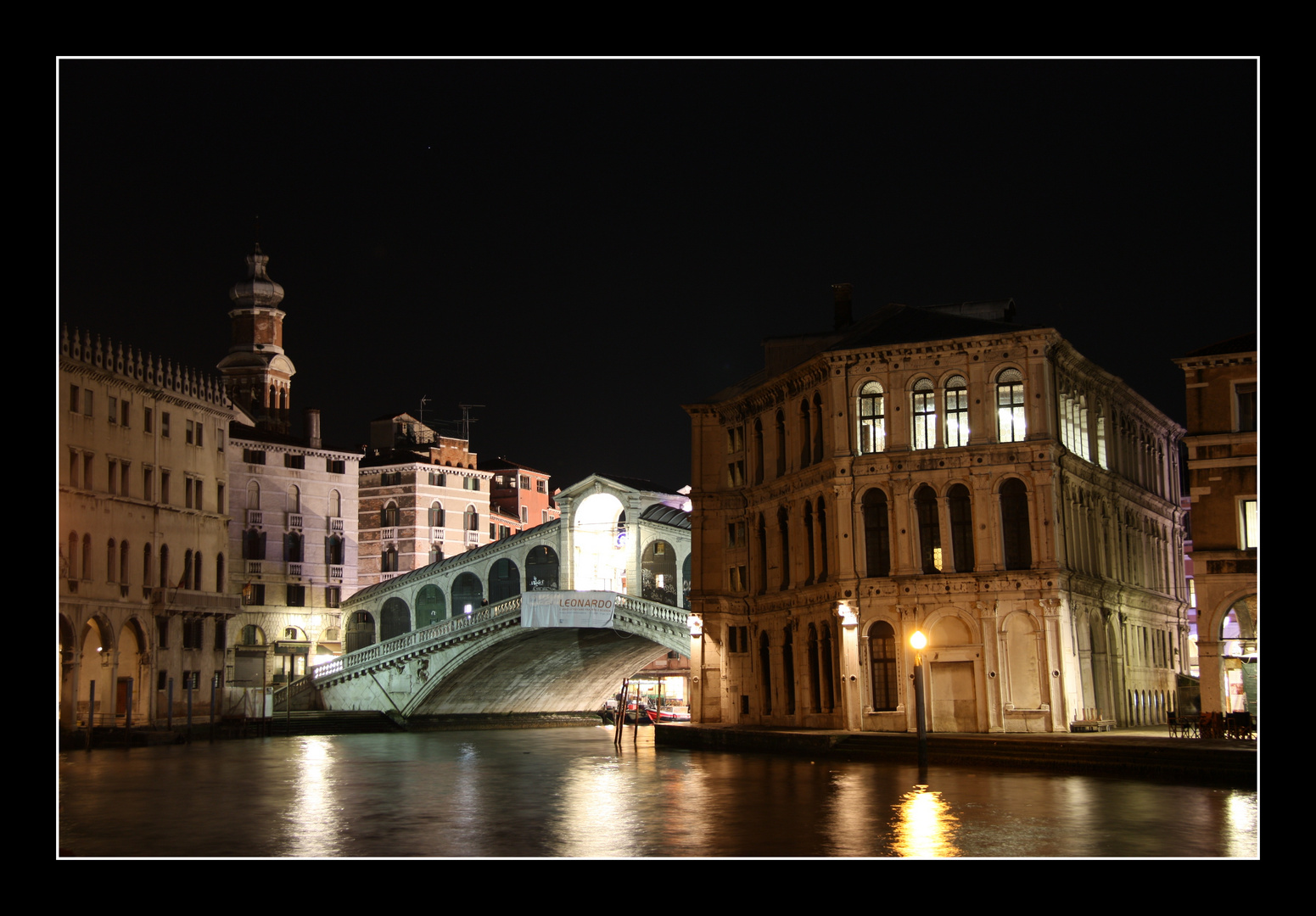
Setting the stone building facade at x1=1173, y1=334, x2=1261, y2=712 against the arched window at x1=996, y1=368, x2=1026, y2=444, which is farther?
the arched window at x1=996, y1=368, x2=1026, y2=444

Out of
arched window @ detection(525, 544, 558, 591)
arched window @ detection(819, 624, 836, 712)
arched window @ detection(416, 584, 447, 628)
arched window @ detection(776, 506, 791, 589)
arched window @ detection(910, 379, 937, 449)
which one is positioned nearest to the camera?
arched window @ detection(910, 379, 937, 449)

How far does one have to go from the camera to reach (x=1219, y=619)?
94.5ft

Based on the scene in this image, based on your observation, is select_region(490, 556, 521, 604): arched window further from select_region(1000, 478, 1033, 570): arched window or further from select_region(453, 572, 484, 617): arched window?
select_region(1000, 478, 1033, 570): arched window

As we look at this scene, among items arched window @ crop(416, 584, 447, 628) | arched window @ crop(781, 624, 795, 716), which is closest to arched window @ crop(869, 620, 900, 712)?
arched window @ crop(781, 624, 795, 716)

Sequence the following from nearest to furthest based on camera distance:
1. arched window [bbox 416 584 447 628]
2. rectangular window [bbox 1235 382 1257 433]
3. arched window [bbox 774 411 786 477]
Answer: rectangular window [bbox 1235 382 1257 433]
arched window [bbox 774 411 786 477]
arched window [bbox 416 584 447 628]

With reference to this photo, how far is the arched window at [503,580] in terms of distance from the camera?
216 feet

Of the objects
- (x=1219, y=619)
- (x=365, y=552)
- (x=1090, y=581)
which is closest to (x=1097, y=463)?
(x=1090, y=581)

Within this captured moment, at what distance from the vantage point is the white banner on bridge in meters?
49.4

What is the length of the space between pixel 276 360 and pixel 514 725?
83.5 feet

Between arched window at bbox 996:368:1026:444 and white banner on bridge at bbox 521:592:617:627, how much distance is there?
63.2 ft

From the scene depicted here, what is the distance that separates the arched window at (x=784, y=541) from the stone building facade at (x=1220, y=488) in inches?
461

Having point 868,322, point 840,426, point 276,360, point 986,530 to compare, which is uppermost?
point 276,360
